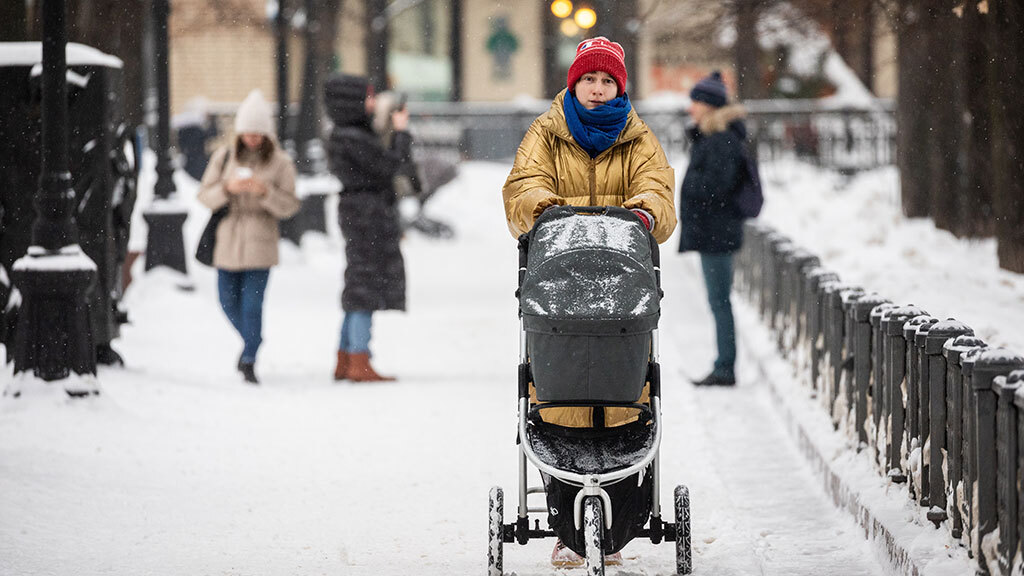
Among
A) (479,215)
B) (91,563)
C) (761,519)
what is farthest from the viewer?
(479,215)

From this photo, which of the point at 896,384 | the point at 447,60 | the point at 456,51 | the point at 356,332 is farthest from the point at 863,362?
the point at 447,60

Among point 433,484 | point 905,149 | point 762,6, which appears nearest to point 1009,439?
point 433,484

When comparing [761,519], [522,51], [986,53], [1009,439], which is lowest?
[761,519]

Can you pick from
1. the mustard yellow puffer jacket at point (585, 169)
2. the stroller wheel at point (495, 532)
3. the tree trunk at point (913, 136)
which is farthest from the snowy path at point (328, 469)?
the tree trunk at point (913, 136)

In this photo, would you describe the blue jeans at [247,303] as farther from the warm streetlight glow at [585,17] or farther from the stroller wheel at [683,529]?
the warm streetlight glow at [585,17]

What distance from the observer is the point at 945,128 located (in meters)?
17.5

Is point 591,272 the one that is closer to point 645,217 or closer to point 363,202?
point 645,217

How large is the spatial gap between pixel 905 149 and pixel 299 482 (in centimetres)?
1202

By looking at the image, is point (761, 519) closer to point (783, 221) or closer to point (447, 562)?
point (447, 562)

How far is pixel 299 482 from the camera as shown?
7754 millimetres

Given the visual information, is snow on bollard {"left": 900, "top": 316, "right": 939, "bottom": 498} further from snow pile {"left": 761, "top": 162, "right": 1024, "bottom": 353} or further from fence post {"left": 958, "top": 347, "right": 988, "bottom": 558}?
snow pile {"left": 761, "top": 162, "right": 1024, "bottom": 353}

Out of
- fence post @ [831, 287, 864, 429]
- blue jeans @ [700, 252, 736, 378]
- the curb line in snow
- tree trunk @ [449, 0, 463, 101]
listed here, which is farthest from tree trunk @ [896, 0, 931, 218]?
tree trunk @ [449, 0, 463, 101]

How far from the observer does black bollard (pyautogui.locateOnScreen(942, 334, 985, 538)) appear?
555 cm

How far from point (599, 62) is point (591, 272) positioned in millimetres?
933
